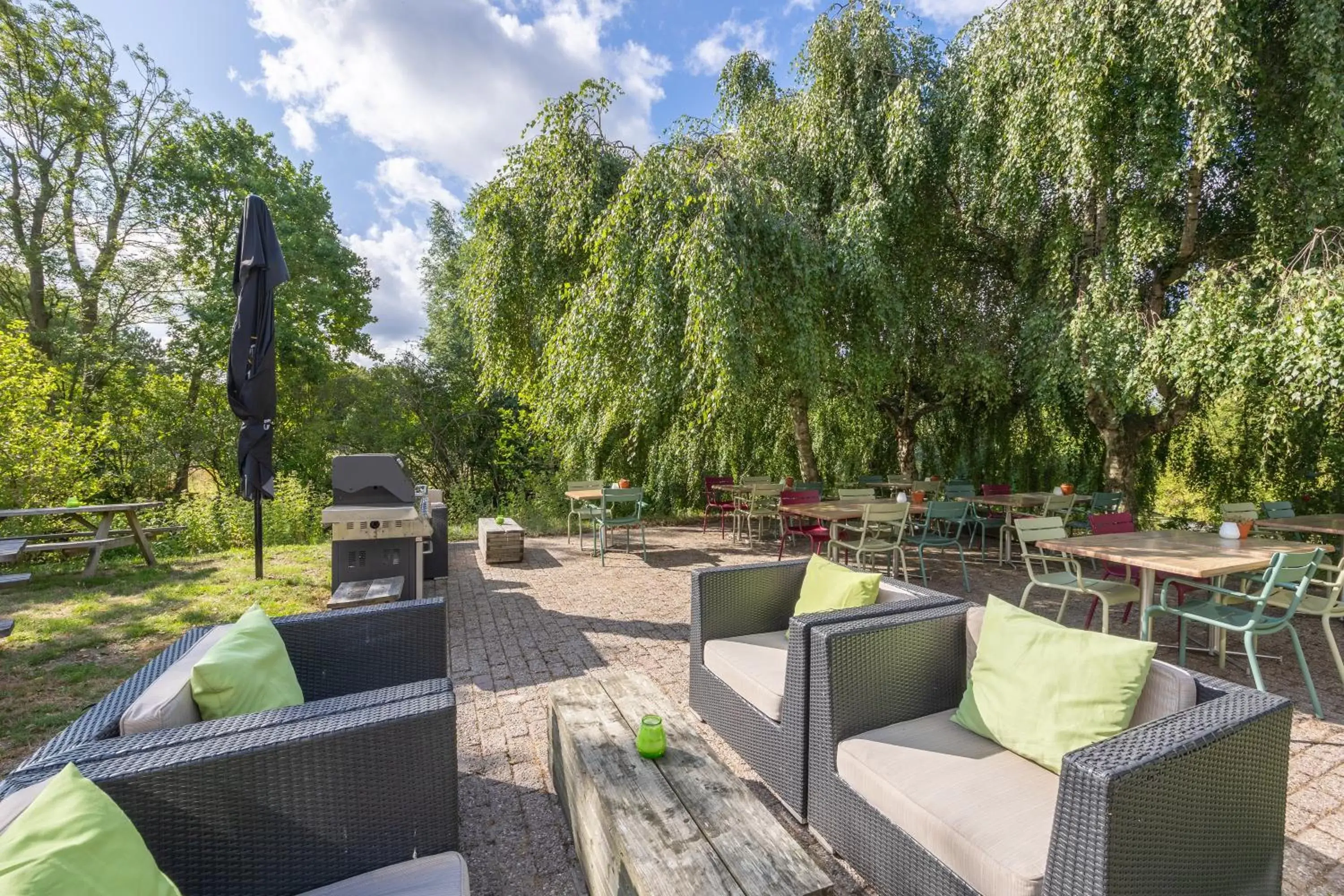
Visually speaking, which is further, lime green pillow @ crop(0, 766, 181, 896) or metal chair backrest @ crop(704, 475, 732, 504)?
metal chair backrest @ crop(704, 475, 732, 504)

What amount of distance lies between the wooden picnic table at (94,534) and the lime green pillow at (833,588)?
20.1ft

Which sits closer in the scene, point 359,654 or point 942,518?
point 359,654

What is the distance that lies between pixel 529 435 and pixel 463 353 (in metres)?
2.80

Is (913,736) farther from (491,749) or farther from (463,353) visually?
(463,353)

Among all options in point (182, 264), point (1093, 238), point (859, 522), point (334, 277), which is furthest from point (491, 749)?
point (182, 264)

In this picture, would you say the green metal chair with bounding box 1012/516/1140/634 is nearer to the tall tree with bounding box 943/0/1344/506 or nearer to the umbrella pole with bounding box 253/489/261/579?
the tall tree with bounding box 943/0/1344/506

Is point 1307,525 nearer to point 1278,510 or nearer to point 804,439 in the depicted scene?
point 1278,510

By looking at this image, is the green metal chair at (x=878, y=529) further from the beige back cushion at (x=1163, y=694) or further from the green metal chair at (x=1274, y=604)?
the beige back cushion at (x=1163, y=694)

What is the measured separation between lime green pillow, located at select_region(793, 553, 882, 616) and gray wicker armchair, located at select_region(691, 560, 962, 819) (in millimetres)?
84

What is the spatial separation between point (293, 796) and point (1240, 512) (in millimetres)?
7607

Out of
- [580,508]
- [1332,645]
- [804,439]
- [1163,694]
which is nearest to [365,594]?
[1163,694]

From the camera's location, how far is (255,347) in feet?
14.3

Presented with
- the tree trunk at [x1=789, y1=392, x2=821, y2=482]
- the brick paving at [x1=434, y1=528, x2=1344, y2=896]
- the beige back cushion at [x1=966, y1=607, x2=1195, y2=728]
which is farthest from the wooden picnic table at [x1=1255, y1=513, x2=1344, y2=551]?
the beige back cushion at [x1=966, y1=607, x2=1195, y2=728]

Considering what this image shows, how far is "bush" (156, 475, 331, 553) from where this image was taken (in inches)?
303
